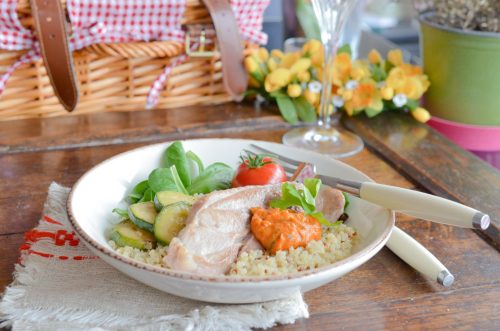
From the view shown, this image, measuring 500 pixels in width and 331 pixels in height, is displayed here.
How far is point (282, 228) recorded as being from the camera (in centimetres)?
74

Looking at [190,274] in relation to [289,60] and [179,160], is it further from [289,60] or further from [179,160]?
[289,60]

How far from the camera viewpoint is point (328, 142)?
122cm

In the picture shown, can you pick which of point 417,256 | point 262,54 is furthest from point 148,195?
point 262,54

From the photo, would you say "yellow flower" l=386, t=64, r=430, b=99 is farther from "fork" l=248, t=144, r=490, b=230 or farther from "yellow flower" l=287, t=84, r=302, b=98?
"fork" l=248, t=144, r=490, b=230

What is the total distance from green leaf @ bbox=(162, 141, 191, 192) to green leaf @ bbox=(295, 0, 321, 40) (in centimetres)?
96

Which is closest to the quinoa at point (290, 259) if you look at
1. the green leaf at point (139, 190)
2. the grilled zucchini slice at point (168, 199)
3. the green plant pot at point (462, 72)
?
the grilled zucchini slice at point (168, 199)

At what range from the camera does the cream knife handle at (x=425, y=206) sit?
72cm

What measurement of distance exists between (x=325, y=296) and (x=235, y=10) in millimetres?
700

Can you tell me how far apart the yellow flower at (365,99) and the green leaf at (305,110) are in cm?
7

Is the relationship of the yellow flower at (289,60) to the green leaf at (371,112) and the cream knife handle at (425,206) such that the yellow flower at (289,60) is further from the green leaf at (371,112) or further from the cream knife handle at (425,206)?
the cream knife handle at (425,206)

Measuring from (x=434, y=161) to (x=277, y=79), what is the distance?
0.34 metres

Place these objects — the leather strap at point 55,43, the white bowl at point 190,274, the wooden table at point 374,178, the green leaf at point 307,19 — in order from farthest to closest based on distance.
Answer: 1. the green leaf at point 307,19
2. the leather strap at point 55,43
3. the wooden table at point 374,178
4. the white bowl at point 190,274

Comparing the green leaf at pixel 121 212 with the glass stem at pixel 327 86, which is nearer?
the green leaf at pixel 121 212

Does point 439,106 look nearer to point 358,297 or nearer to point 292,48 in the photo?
point 292,48
